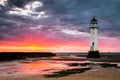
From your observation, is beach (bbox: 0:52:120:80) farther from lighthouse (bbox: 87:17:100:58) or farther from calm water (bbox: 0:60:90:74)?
lighthouse (bbox: 87:17:100:58)

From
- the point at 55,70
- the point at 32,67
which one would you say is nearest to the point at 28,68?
the point at 32,67

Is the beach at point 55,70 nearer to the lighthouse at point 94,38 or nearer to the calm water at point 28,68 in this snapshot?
the calm water at point 28,68

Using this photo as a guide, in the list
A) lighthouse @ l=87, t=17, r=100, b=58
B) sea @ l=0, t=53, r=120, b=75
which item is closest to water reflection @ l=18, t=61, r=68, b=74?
sea @ l=0, t=53, r=120, b=75

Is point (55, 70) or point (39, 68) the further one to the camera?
point (39, 68)

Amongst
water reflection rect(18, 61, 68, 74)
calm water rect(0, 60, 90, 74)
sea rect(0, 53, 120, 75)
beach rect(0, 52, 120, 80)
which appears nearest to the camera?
beach rect(0, 52, 120, 80)

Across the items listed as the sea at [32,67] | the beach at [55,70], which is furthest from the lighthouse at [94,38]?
the beach at [55,70]

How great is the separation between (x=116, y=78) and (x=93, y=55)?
42.2 metres

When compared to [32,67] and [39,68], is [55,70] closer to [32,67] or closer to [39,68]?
[39,68]

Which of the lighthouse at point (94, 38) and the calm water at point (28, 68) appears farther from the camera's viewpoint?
the lighthouse at point (94, 38)

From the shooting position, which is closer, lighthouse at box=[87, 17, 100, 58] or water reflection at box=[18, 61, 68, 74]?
water reflection at box=[18, 61, 68, 74]

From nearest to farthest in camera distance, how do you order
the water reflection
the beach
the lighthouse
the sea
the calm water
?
the beach < the calm water < the sea < the water reflection < the lighthouse

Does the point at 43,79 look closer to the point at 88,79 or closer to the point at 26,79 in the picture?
the point at 26,79

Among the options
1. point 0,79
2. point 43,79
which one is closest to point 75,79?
point 43,79

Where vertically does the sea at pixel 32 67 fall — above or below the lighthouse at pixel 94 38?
below
